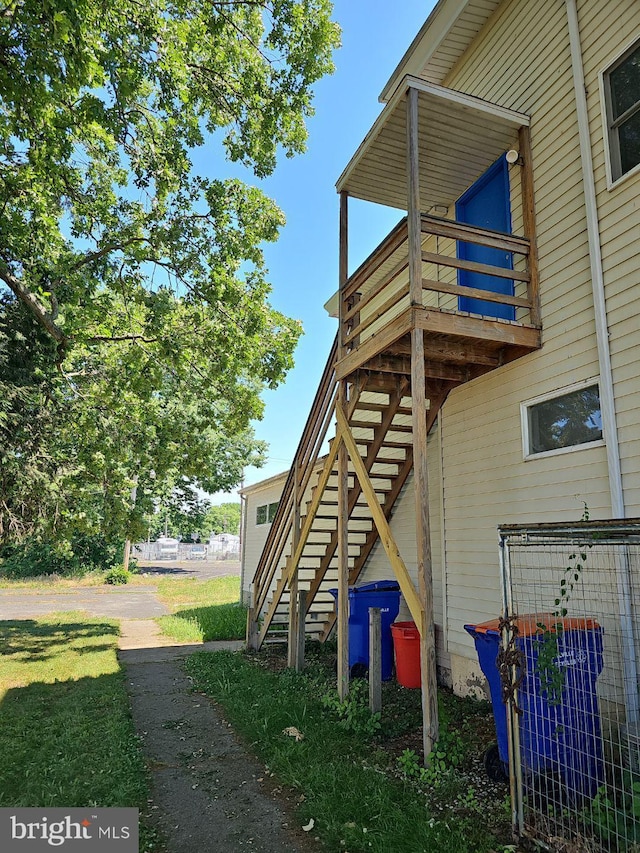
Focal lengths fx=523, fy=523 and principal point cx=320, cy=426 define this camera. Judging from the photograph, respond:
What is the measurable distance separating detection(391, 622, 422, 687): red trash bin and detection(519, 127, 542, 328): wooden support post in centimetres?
391

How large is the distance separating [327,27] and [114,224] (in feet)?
15.2

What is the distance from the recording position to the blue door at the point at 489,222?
616cm

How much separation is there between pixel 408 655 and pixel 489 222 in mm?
5453

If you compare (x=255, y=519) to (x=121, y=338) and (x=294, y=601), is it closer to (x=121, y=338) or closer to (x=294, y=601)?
(x=121, y=338)

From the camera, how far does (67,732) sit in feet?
16.7

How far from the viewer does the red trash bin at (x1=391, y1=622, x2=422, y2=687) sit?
20.9 feet

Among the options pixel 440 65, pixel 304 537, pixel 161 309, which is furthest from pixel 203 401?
pixel 440 65

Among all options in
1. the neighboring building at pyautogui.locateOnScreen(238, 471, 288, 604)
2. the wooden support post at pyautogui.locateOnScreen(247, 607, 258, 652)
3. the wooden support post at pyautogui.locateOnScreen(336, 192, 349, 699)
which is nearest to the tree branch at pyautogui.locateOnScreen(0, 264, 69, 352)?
the wooden support post at pyautogui.locateOnScreen(336, 192, 349, 699)

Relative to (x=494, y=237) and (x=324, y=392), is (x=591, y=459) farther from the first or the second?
(x=324, y=392)

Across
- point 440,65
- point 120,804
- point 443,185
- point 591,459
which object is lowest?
point 120,804

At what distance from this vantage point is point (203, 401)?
11078mm

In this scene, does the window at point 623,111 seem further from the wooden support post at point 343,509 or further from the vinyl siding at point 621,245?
the wooden support post at point 343,509

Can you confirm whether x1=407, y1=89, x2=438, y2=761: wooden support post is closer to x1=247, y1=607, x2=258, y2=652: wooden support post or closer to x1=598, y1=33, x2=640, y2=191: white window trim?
x1=598, y1=33, x2=640, y2=191: white window trim

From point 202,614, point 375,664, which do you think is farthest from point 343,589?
point 202,614
